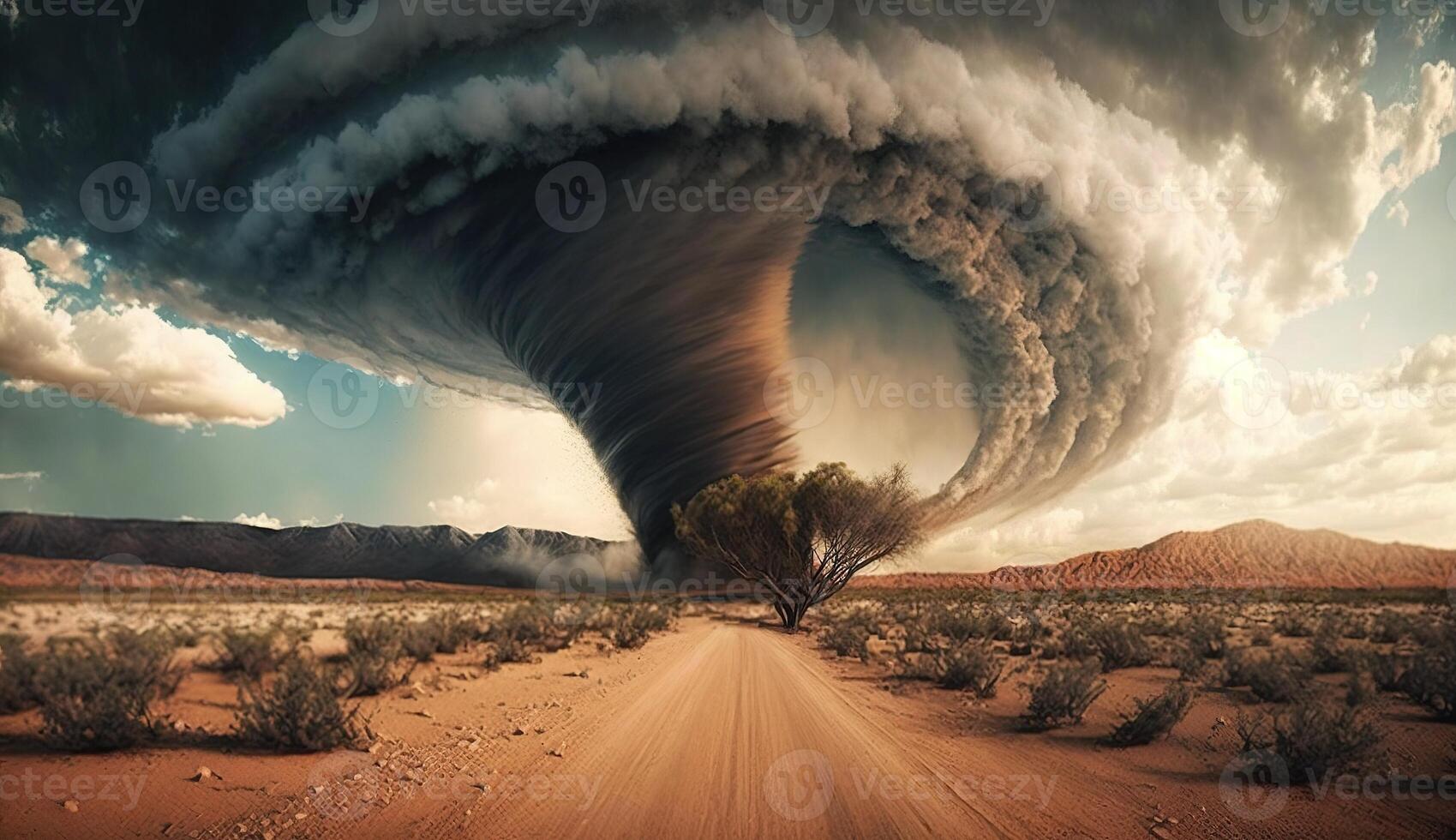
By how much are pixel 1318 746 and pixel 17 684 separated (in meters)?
11.5

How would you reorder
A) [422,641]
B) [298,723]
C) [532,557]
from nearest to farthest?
[298,723] < [422,641] < [532,557]

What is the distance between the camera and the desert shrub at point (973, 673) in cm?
852

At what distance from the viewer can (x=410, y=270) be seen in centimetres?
3388

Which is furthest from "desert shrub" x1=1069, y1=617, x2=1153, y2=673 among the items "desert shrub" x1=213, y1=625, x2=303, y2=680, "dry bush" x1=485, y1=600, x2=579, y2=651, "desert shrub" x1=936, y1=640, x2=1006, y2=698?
"desert shrub" x1=213, y1=625, x2=303, y2=680

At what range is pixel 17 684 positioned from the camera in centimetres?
614

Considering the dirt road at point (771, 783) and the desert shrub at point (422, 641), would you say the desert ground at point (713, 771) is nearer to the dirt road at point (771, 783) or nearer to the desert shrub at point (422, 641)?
the dirt road at point (771, 783)

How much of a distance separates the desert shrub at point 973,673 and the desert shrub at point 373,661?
753 centimetres

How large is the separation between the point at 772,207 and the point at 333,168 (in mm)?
19679

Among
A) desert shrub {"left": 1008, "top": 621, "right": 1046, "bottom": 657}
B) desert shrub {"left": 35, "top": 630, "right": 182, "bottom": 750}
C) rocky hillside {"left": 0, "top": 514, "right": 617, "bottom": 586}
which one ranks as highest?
desert shrub {"left": 35, "top": 630, "right": 182, "bottom": 750}

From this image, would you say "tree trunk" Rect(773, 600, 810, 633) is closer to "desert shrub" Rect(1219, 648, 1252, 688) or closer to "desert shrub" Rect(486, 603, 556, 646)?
"desert shrub" Rect(486, 603, 556, 646)

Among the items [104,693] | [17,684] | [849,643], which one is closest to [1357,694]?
[849,643]

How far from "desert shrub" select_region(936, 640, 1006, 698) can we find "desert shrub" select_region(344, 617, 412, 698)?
24.7 ft

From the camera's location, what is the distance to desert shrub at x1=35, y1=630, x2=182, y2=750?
4.83m

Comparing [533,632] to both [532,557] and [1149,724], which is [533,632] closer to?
[1149,724]
